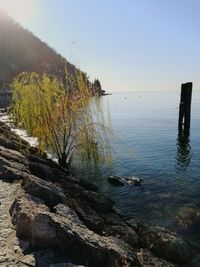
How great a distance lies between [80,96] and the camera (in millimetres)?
13961

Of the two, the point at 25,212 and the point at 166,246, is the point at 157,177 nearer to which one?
the point at 166,246

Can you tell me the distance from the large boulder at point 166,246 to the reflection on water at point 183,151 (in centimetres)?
1080

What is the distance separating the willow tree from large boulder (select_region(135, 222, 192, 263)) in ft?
17.8

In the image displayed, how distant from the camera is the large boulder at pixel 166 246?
8.44 metres

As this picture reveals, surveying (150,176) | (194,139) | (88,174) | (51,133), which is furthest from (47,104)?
(194,139)

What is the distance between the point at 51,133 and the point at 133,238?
22.3 feet

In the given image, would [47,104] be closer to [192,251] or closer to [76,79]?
[76,79]

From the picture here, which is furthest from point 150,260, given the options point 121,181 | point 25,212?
point 121,181

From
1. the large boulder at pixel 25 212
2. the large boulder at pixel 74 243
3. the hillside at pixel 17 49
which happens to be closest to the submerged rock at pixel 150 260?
the large boulder at pixel 74 243

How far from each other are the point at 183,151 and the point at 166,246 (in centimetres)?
1679

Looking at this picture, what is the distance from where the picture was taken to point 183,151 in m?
24.8

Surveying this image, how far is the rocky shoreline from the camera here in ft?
19.1

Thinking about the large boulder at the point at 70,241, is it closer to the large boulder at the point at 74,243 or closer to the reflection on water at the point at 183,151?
the large boulder at the point at 74,243

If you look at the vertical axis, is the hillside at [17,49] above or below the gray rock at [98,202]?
above
